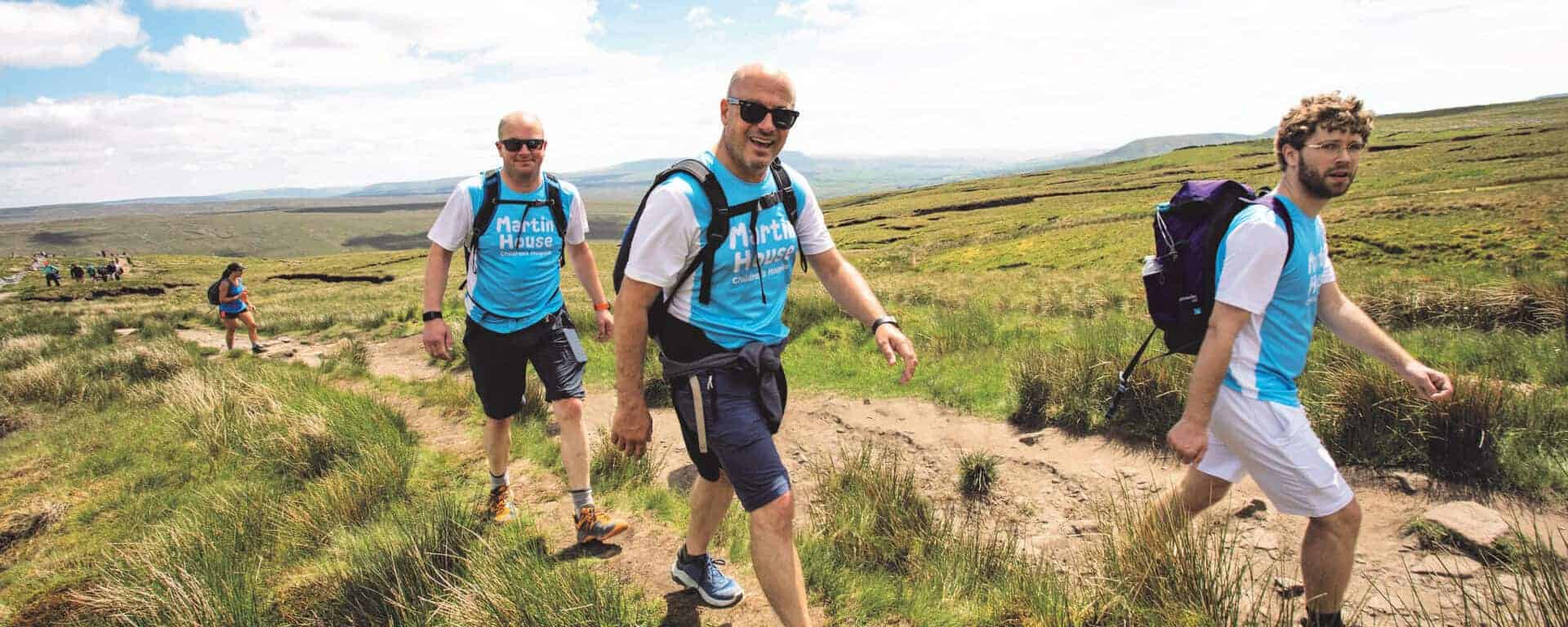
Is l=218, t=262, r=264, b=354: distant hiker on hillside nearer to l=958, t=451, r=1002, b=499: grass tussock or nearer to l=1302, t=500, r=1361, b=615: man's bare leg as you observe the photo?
l=958, t=451, r=1002, b=499: grass tussock

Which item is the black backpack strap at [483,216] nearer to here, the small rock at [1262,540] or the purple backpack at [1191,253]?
the purple backpack at [1191,253]

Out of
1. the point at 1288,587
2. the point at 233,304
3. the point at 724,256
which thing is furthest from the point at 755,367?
the point at 233,304

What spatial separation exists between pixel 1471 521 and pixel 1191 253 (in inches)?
108

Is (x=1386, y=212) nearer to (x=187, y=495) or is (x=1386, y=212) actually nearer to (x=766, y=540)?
(x=766, y=540)

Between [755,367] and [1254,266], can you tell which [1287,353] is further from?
[755,367]

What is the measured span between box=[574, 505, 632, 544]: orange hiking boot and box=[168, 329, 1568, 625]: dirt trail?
0.09 m

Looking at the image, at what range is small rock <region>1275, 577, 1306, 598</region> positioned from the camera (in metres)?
3.53

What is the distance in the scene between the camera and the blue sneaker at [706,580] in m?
3.39

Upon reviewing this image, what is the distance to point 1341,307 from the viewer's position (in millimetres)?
3289

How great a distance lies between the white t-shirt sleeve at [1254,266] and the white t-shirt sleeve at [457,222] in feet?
13.1

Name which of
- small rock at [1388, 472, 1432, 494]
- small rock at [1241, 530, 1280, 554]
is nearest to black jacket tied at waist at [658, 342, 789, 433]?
small rock at [1241, 530, 1280, 554]

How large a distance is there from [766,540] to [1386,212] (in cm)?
1995

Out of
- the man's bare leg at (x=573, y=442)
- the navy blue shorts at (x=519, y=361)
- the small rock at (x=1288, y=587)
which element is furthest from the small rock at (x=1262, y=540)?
the navy blue shorts at (x=519, y=361)

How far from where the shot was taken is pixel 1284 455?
2891 millimetres
